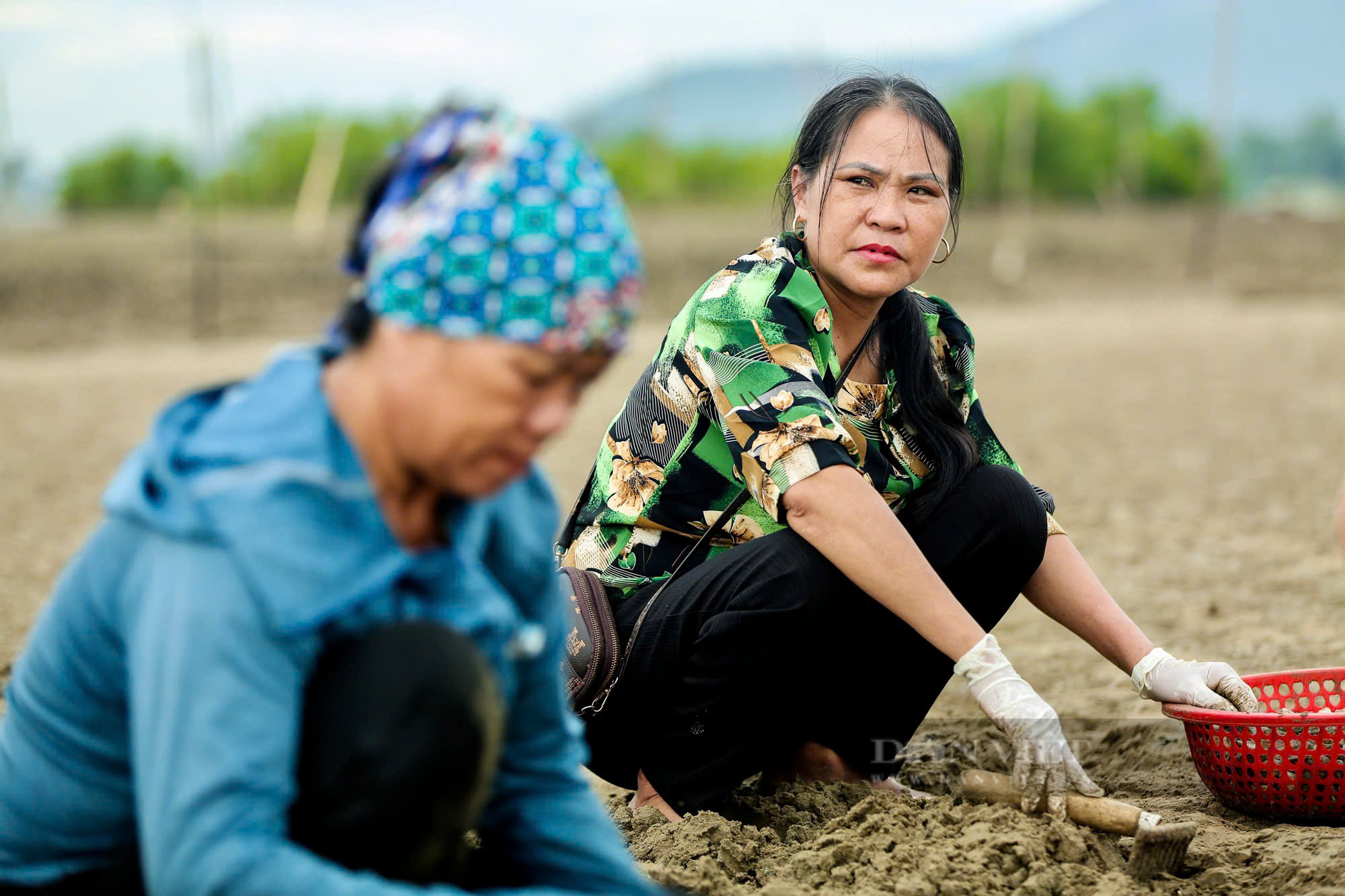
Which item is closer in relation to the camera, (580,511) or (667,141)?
(580,511)

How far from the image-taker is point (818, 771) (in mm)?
2906

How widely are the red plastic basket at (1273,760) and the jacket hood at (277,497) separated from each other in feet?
6.09

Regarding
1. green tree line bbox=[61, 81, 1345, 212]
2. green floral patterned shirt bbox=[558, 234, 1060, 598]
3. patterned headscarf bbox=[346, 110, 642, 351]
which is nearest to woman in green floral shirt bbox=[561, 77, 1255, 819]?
green floral patterned shirt bbox=[558, 234, 1060, 598]

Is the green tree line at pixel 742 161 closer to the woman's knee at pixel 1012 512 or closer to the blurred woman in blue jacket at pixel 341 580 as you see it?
the woman's knee at pixel 1012 512

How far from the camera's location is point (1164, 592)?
4770 mm

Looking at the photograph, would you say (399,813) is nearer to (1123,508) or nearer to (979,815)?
(979,815)

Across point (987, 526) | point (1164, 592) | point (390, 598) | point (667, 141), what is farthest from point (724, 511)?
point (667, 141)

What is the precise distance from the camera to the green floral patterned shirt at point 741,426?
248cm

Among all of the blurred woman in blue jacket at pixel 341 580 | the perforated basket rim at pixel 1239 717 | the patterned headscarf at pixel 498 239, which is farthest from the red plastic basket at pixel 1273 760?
the patterned headscarf at pixel 498 239

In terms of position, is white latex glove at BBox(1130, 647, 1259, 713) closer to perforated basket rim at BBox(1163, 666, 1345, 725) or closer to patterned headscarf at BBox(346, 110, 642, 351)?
perforated basket rim at BBox(1163, 666, 1345, 725)

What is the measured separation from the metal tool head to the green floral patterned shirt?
683 mm

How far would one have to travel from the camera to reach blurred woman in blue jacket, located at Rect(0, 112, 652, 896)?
1243 mm

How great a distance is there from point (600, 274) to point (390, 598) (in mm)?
385

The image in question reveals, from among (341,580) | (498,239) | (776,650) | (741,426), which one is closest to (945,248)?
(741,426)
